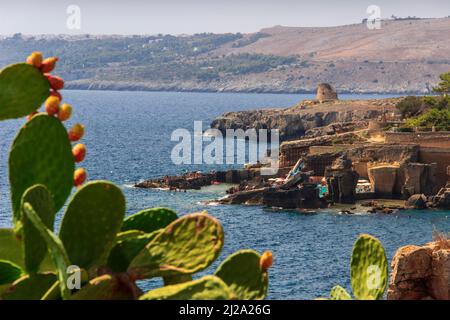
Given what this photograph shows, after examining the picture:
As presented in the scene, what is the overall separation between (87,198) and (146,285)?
2686 centimetres

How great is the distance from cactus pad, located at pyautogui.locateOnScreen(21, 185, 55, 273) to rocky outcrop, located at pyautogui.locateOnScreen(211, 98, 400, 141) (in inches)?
3630

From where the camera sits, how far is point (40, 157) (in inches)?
162

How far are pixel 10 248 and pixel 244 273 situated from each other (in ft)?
3.26

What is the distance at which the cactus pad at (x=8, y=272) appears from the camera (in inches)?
167

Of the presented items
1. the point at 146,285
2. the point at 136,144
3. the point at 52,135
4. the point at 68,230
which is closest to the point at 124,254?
the point at 68,230

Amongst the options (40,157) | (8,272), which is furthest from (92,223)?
(8,272)

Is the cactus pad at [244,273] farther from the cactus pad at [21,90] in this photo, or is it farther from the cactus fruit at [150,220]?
the cactus pad at [21,90]

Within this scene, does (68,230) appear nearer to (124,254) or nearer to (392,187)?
(124,254)

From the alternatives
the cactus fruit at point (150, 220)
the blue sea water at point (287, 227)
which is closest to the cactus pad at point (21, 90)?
the cactus fruit at point (150, 220)

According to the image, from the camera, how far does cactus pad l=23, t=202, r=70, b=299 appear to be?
363cm

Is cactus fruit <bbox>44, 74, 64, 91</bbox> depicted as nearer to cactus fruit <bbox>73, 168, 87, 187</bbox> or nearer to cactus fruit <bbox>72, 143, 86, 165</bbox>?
cactus fruit <bbox>72, 143, 86, 165</bbox>

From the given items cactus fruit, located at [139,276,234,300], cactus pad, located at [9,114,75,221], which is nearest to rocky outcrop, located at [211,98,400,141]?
cactus pad, located at [9,114,75,221]

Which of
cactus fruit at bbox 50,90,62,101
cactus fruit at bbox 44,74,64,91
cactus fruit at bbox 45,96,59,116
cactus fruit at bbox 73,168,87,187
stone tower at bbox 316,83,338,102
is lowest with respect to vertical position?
stone tower at bbox 316,83,338,102

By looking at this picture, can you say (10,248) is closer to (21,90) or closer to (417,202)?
(21,90)
